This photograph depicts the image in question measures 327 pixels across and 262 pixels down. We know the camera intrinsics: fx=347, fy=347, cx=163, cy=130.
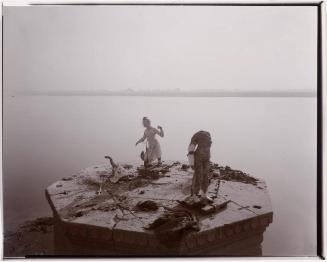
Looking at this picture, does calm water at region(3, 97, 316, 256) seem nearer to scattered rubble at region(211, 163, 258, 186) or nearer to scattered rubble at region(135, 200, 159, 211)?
scattered rubble at region(211, 163, 258, 186)

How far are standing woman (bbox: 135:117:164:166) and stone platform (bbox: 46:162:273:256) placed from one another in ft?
1.21

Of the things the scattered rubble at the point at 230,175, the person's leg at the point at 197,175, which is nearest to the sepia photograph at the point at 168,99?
the person's leg at the point at 197,175

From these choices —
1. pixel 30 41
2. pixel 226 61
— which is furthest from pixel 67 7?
pixel 226 61

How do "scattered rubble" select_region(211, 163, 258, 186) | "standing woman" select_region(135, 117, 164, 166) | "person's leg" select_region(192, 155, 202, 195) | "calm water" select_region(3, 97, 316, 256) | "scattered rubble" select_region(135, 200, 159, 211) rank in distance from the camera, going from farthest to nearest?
"scattered rubble" select_region(211, 163, 258, 186) → "standing woman" select_region(135, 117, 164, 166) → "calm water" select_region(3, 97, 316, 256) → "person's leg" select_region(192, 155, 202, 195) → "scattered rubble" select_region(135, 200, 159, 211)

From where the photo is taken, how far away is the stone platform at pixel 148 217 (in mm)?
4195

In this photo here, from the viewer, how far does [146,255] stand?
4516 millimetres

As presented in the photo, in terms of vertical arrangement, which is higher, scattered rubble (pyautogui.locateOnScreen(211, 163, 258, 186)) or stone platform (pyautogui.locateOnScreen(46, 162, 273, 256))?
scattered rubble (pyautogui.locateOnScreen(211, 163, 258, 186))

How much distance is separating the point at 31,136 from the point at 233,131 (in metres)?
2.99

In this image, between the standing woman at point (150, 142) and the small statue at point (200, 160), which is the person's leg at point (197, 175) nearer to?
the small statue at point (200, 160)

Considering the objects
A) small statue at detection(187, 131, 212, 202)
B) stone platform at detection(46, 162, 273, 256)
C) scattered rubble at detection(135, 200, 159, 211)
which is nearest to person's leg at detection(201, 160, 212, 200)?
small statue at detection(187, 131, 212, 202)

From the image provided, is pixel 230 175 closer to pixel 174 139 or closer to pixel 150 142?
pixel 174 139

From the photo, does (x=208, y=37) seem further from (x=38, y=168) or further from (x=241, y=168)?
(x=38, y=168)

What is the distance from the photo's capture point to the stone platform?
165 inches

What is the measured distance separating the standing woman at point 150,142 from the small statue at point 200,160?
0.69 meters
